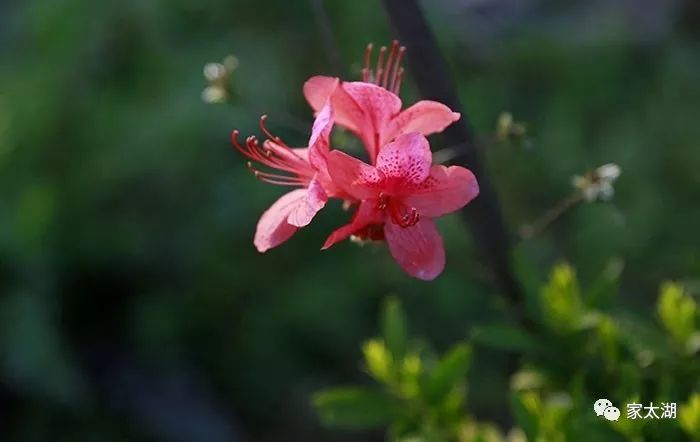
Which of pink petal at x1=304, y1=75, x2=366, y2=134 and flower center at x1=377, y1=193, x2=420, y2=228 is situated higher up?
pink petal at x1=304, y1=75, x2=366, y2=134

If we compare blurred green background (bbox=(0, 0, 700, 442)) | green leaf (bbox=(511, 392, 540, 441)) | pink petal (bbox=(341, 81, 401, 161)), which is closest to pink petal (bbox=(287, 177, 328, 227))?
pink petal (bbox=(341, 81, 401, 161))

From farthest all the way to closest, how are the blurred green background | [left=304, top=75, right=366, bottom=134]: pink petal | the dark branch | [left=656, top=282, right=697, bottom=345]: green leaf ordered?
the blurred green background
[left=656, top=282, right=697, bottom=345]: green leaf
the dark branch
[left=304, top=75, right=366, bottom=134]: pink petal

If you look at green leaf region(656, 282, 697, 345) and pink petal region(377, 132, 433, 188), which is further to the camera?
green leaf region(656, 282, 697, 345)

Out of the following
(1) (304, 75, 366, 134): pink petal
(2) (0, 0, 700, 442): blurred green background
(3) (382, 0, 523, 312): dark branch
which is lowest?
(2) (0, 0, 700, 442): blurred green background

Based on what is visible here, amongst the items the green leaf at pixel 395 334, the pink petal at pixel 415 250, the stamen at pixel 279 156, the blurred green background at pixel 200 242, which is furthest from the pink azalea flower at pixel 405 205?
the blurred green background at pixel 200 242

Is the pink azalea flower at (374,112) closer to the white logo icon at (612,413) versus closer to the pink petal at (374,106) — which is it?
the pink petal at (374,106)

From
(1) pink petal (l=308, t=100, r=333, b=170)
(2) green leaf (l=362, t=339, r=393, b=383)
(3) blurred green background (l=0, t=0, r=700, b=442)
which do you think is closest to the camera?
(1) pink petal (l=308, t=100, r=333, b=170)

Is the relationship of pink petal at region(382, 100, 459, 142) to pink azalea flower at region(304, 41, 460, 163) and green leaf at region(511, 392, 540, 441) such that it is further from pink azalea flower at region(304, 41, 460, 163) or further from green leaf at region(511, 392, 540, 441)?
green leaf at region(511, 392, 540, 441)
